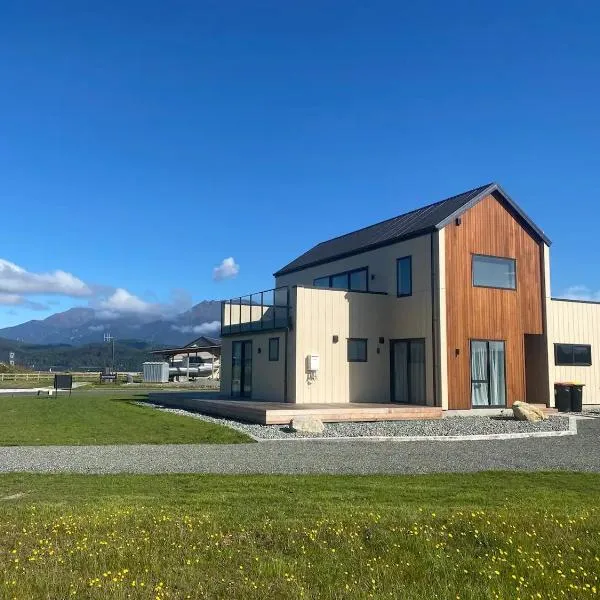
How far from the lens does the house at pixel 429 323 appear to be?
19.0m

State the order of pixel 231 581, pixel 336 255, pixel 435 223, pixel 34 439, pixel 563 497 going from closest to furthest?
pixel 231 581 < pixel 563 497 < pixel 34 439 < pixel 435 223 < pixel 336 255

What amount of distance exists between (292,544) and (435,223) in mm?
15148

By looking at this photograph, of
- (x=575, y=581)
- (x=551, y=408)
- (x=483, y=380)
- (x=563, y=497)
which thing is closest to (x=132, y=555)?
(x=575, y=581)

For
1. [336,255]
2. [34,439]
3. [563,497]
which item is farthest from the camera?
[336,255]

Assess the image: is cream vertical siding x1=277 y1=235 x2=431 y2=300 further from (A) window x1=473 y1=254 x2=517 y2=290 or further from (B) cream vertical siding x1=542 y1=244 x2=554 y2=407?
(B) cream vertical siding x1=542 y1=244 x2=554 y2=407

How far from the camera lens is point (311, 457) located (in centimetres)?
1066

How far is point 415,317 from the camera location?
19.7 meters

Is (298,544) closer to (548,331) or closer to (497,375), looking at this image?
(497,375)

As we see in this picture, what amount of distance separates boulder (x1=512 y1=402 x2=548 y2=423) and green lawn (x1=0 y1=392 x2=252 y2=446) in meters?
8.66

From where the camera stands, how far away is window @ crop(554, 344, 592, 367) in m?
22.5

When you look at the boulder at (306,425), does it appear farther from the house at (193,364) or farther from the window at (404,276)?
the house at (193,364)

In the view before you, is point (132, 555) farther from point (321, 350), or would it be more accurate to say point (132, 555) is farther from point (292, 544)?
point (321, 350)

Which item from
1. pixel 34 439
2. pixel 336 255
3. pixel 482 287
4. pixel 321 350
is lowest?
pixel 34 439

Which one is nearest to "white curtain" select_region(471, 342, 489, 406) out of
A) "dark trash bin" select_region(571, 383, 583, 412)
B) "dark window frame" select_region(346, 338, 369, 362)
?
"dark window frame" select_region(346, 338, 369, 362)
